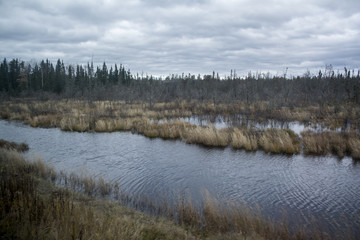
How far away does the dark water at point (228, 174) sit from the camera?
883 centimetres

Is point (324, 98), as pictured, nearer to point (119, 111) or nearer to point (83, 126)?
point (119, 111)

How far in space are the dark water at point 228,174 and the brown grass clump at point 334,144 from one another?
2.62ft

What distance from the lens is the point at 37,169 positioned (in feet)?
35.1

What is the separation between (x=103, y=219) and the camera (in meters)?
5.38

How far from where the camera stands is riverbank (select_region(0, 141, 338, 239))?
4484 millimetres

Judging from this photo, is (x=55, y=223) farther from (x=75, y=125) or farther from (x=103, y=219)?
(x=75, y=125)

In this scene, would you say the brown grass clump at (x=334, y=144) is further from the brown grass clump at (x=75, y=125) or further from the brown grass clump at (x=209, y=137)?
the brown grass clump at (x=75, y=125)

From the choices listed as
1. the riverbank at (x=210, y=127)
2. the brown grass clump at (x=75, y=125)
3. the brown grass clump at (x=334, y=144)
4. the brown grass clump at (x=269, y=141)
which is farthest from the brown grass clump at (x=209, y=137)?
the brown grass clump at (x=75, y=125)

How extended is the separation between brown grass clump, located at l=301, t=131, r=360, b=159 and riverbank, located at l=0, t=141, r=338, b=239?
9281 millimetres

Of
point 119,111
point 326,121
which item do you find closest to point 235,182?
point 326,121

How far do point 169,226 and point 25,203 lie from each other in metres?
3.35

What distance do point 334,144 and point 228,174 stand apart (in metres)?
7.91

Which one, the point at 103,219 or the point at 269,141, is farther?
the point at 269,141

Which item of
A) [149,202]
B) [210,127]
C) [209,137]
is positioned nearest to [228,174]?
[149,202]
